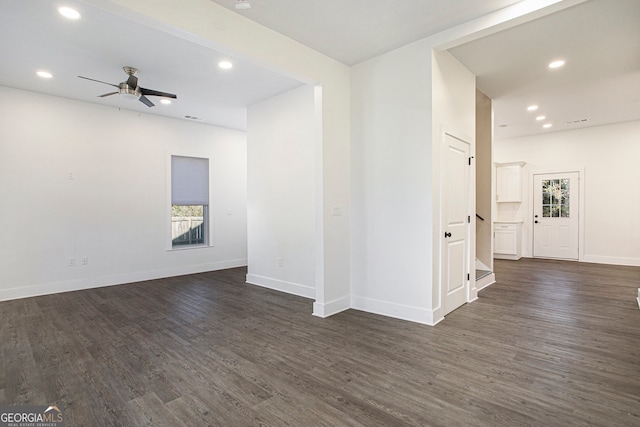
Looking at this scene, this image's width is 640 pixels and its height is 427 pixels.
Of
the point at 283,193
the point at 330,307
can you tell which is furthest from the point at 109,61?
the point at 330,307

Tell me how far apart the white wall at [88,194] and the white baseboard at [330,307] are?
146 inches

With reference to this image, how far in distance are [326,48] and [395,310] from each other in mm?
3119

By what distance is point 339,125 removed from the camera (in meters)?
4.07

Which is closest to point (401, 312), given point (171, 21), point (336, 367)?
point (336, 367)

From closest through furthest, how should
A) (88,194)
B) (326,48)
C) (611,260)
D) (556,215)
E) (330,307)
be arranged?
(326,48)
(330,307)
(88,194)
(611,260)
(556,215)

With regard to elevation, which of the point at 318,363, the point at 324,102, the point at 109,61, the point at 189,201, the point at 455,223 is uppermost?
the point at 109,61

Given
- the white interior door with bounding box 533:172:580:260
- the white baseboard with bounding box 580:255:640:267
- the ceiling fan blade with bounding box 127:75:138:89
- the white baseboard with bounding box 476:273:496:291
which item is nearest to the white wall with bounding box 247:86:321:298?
the ceiling fan blade with bounding box 127:75:138:89

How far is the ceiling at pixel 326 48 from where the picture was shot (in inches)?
118

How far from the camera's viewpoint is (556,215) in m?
7.90

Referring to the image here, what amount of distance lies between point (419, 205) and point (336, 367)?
1.91 metres

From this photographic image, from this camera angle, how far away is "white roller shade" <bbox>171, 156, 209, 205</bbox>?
21.2ft

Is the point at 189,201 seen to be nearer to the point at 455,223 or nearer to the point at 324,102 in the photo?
the point at 324,102

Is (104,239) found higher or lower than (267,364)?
higher

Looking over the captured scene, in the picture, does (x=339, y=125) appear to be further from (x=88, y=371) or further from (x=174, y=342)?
(x=88, y=371)
